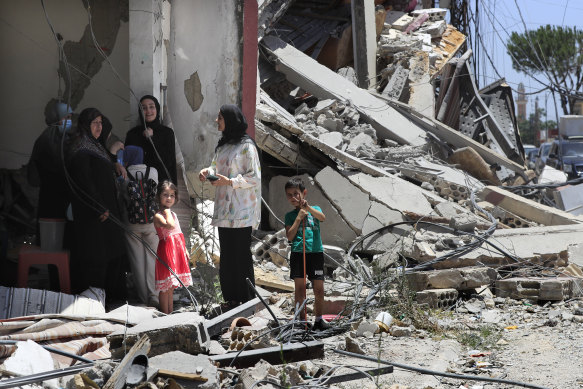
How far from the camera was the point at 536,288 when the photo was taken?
7.89 metres

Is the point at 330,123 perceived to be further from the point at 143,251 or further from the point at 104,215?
the point at 104,215

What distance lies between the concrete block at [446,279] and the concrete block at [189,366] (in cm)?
371

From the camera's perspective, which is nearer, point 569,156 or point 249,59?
point 249,59

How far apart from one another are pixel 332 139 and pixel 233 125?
495 centimetres

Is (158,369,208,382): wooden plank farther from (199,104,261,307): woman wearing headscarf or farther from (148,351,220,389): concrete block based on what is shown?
(199,104,261,307): woman wearing headscarf

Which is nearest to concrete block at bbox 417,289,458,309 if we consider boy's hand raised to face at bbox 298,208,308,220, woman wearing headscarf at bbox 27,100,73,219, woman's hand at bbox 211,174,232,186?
boy's hand raised to face at bbox 298,208,308,220

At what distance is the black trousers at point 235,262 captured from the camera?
7.04m

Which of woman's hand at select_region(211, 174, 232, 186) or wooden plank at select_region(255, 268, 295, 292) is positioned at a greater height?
woman's hand at select_region(211, 174, 232, 186)

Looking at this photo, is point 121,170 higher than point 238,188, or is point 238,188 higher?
point 121,170

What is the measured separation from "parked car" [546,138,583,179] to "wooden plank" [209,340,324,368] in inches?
570

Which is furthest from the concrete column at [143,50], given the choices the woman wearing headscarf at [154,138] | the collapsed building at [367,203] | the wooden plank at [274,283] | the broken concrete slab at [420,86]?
the broken concrete slab at [420,86]

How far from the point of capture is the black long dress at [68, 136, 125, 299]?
22.6ft

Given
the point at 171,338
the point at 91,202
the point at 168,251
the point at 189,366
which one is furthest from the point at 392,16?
the point at 189,366

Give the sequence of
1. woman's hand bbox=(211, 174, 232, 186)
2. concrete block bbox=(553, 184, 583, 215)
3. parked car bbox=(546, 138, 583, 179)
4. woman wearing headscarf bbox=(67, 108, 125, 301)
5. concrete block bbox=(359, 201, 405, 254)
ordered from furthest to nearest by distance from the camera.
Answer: parked car bbox=(546, 138, 583, 179) < concrete block bbox=(553, 184, 583, 215) < concrete block bbox=(359, 201, 405, 254) < woman wearing headscarf bbox=(67, 108, 125, 301) < woman's hand bbox=(211, 174, 232, 186)
